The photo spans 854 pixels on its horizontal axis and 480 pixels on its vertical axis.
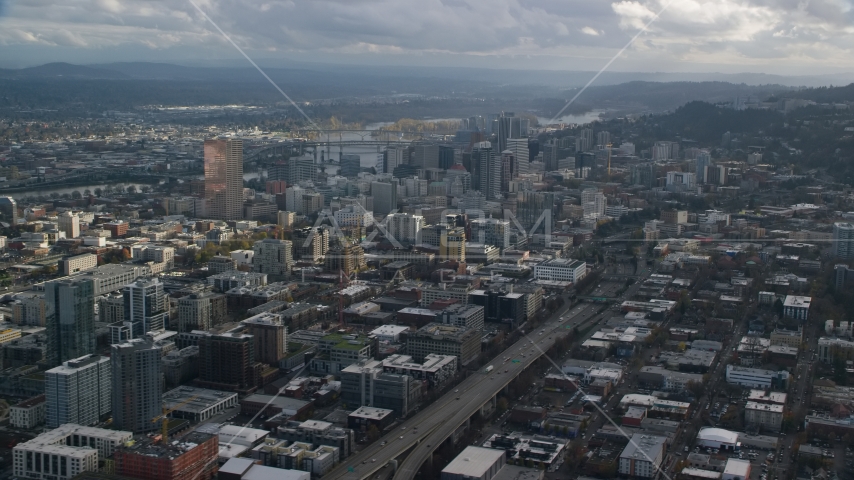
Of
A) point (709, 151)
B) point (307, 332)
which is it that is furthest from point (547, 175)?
point (307, 332)

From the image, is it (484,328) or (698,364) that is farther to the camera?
(484,328)

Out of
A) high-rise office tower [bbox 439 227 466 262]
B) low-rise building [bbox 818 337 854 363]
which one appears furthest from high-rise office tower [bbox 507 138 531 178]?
low-rise building [bbox 818 337 854 363]

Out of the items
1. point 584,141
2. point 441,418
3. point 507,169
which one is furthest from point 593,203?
point 441,418

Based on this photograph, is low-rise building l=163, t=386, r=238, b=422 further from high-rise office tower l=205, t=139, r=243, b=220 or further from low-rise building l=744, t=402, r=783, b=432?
high-rise office tower l=205, t=139, r=243, b=220

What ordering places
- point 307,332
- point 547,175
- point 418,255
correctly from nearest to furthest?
1. point 307,332
2. point 418,255
3. point 547,175

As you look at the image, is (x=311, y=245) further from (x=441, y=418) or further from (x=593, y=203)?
(x=441, y=418)

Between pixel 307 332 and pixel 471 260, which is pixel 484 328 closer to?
pixel 307 332
